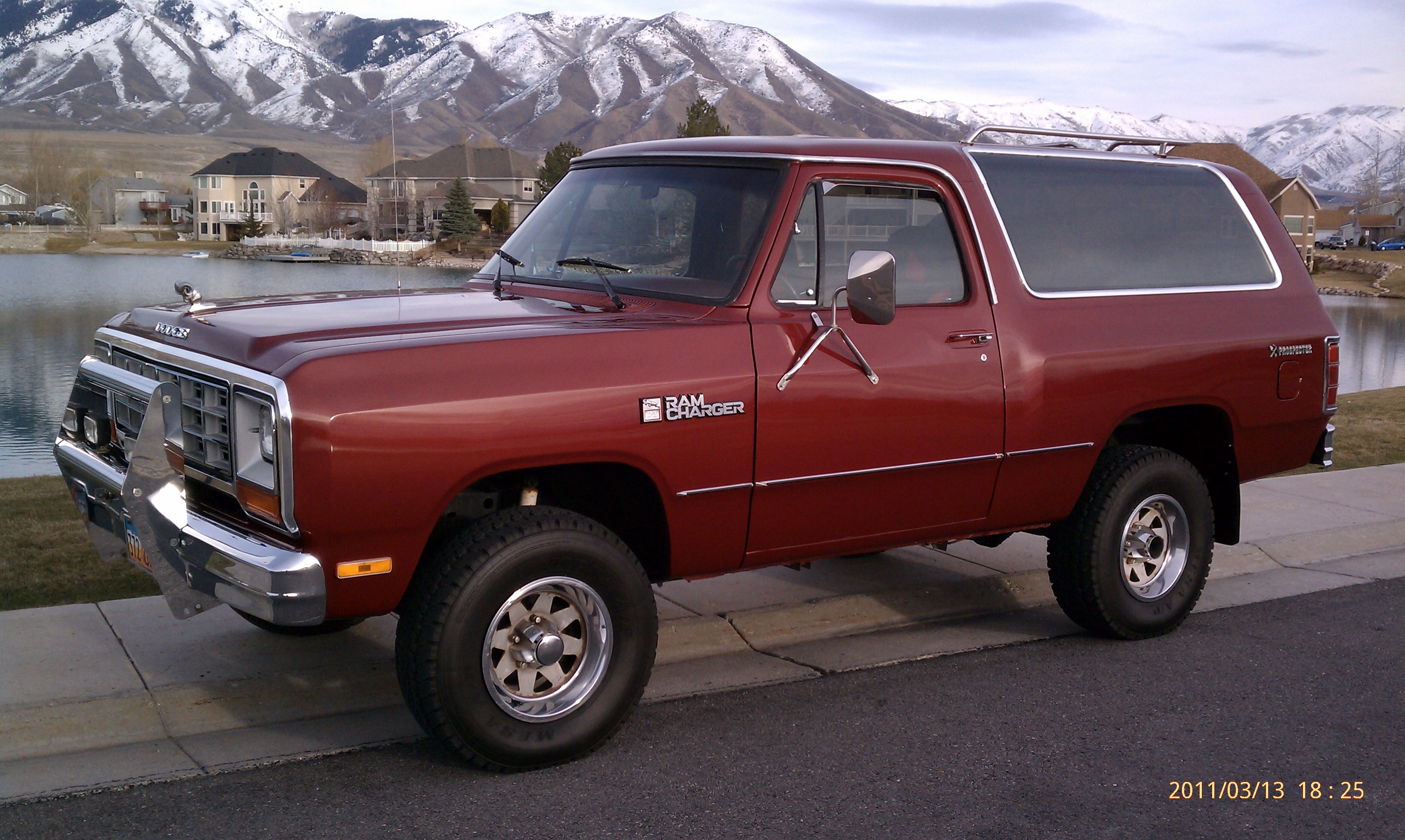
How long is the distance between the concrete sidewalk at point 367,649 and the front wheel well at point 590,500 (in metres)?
0.76

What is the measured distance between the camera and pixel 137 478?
393 centimetres

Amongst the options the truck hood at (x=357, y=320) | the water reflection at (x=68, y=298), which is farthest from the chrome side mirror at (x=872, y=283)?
the water reflection at (x=68, y=298)

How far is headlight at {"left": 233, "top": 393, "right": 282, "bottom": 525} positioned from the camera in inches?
145

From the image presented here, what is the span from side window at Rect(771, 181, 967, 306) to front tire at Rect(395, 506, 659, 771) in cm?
123

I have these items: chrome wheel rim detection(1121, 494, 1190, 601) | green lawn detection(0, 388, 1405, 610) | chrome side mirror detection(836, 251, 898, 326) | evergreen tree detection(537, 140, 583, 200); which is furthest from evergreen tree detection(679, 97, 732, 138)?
chrome side mirror detection(836, 251, 898, 326)

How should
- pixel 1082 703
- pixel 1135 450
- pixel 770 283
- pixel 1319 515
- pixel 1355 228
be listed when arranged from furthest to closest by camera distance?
pixel 1355 228, pixel 1319 515, pixel 1135 450, pixel 1082 703, pixel 770 283

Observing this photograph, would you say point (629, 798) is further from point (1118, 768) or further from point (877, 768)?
point (1118, 768)

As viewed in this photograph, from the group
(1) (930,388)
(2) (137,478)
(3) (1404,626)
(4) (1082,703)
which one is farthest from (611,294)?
(3) (1404,626)

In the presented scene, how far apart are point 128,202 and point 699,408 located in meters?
129

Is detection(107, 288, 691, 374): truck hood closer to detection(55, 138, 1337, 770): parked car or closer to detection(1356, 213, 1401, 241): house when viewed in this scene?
detection(55, 138, 1337, 770): parked car

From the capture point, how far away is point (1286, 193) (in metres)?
80.0

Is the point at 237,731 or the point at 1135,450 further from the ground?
the point at 1135,450

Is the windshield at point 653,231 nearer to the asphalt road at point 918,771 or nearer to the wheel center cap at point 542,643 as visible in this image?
the wheel center cap at point 542,643

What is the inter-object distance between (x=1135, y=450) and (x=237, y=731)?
12.9 feet
